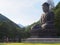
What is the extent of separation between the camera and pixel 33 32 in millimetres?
34625

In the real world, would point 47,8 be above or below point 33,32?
above

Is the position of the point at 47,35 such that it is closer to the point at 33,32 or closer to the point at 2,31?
the point at 33,32

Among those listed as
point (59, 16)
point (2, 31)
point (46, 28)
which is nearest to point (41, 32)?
point (46, 28)

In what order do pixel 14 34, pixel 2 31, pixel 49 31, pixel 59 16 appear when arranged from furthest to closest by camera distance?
pixel 14 34
pixel 2 31
pixel 59 16
pixel 49 31

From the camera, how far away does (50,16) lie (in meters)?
34.8

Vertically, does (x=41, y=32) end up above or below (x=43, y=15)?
below

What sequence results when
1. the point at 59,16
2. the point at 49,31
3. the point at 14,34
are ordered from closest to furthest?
1. the point at 49,31
2. the point at 59,16
3. the point at 14,34

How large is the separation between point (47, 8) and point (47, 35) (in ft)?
11.6

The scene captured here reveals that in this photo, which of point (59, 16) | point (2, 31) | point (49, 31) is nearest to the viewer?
point (49, 31)

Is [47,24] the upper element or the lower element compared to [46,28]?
upper

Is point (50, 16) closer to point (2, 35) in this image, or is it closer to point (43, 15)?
point (43, 15)

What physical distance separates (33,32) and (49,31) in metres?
2.12

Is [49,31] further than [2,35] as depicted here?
No

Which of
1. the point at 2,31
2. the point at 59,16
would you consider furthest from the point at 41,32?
the point at 2,31
